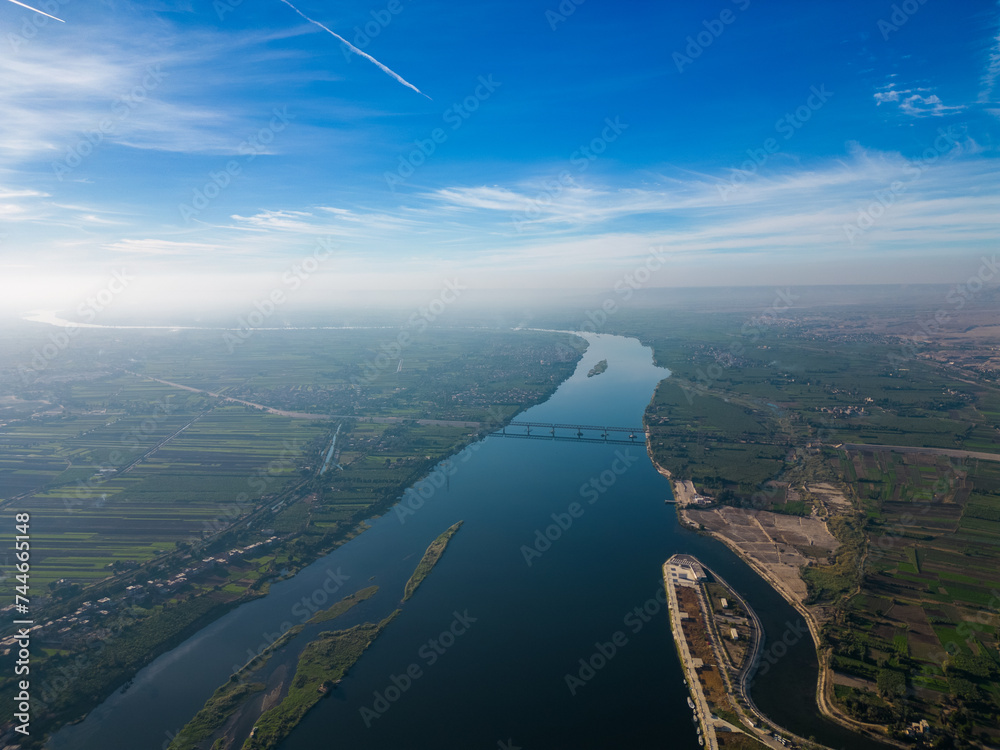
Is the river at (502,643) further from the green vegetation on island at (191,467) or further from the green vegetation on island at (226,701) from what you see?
the green vegetation on island at (191,467)

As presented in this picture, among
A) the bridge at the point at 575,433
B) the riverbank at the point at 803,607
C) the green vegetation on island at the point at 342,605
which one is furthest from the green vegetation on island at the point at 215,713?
the bridge at the point at 575,433

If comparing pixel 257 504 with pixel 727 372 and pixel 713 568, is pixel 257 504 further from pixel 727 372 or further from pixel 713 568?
pixel 727 372

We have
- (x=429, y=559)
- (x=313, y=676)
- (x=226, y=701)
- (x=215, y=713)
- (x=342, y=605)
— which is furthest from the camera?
(x=429, y=559)

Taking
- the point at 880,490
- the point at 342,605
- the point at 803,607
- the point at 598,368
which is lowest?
the point at 803,607

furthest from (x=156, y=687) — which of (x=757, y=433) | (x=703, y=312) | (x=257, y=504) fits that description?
(x=703, y=312)

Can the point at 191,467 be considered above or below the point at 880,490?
above

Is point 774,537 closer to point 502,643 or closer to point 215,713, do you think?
point 502,643

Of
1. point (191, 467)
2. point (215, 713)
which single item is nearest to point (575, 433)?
point (191, 467)

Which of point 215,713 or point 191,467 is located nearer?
point 215,713
